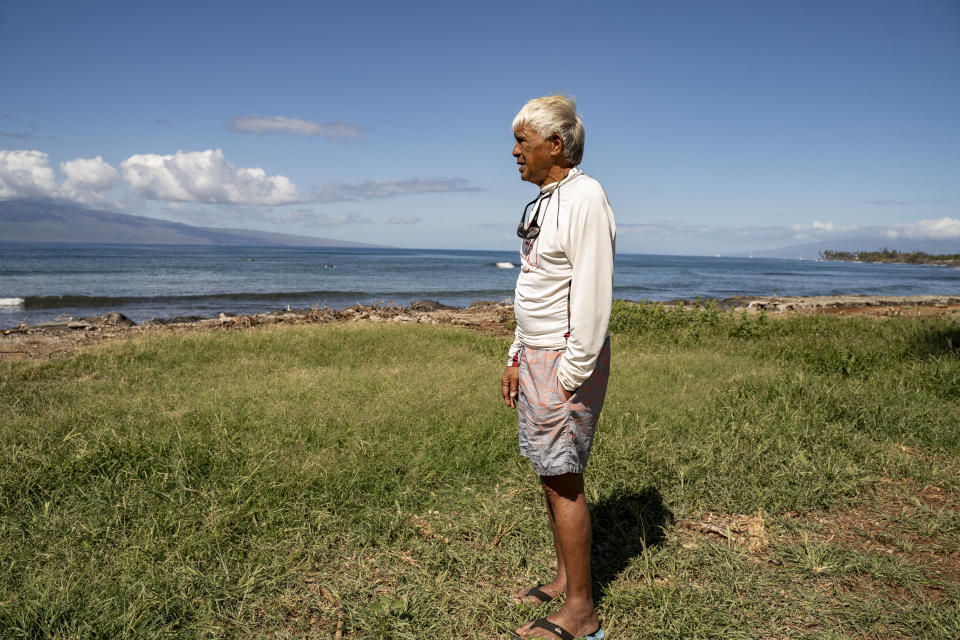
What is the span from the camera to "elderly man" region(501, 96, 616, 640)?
2037 millimetres

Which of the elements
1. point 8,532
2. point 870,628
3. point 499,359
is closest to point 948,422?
point 870,628

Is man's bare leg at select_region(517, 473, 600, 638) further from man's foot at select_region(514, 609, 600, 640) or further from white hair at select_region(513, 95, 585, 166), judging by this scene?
white hair at select_region(513, 95, 585, 166)

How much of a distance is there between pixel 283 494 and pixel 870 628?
321 centimetres

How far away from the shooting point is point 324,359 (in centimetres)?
756

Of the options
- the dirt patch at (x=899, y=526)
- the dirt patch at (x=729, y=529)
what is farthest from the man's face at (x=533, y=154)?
the dirt patch at (x=899, y=526)

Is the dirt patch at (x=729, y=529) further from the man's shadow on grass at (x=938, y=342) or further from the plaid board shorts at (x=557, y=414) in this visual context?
the man's shadow on grass at (x=938, y=342)

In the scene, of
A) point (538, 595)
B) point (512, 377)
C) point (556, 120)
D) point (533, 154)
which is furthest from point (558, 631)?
point (556, 120)

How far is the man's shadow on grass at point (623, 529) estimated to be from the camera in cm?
313

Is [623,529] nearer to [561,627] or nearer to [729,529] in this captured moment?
[729,529]

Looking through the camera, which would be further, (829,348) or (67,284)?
(67,284)

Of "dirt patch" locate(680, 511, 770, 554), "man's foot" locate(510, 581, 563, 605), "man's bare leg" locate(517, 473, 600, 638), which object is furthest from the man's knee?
"dirt patch" locate(680, 511, 770, 554)

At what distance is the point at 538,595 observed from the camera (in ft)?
8.95

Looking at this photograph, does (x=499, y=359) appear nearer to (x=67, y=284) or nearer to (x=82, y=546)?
(x=82, y=546)

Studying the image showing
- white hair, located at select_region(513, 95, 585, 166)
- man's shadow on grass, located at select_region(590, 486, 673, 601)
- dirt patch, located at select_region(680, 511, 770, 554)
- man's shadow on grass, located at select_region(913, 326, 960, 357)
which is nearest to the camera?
white hair, located at select_region(513, 95, 585, 166)
